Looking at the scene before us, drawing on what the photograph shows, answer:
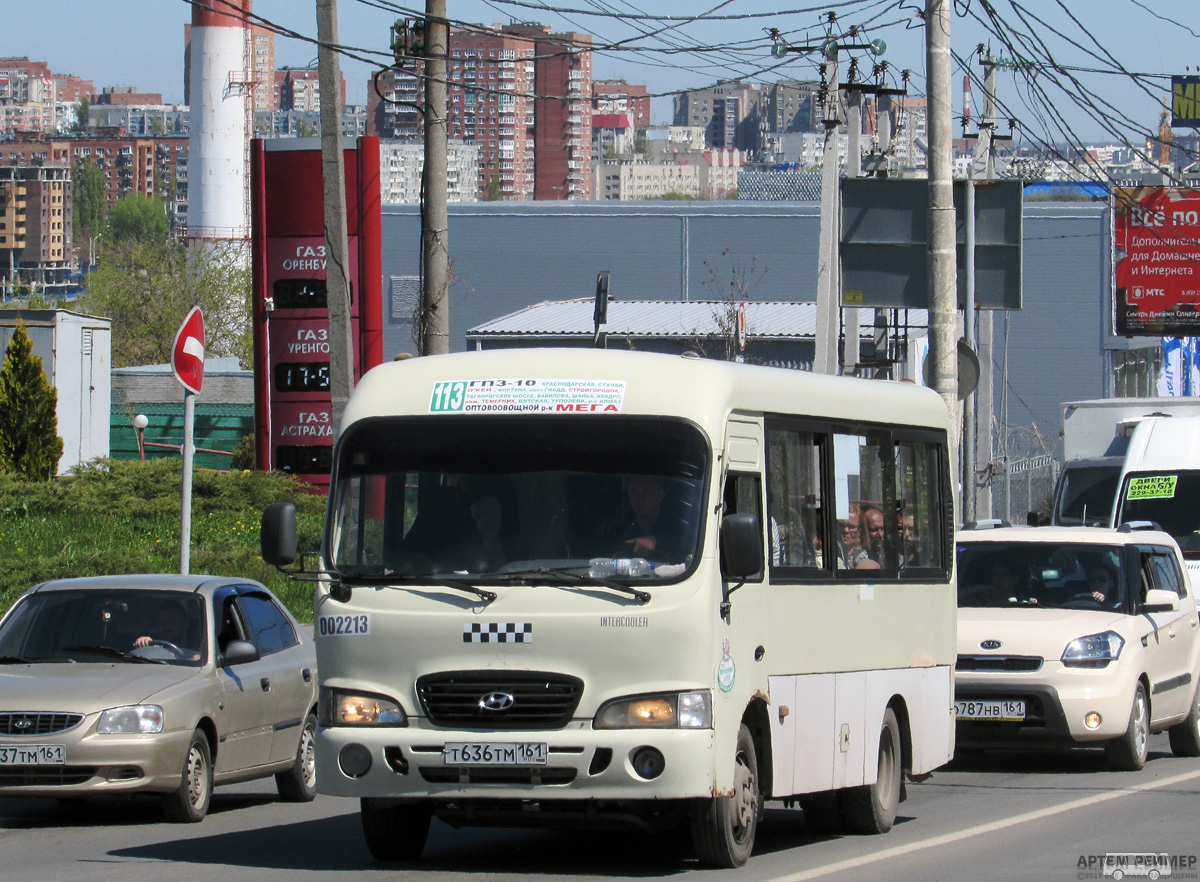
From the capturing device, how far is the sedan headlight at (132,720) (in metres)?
9.95

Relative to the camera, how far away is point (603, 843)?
30.8ft

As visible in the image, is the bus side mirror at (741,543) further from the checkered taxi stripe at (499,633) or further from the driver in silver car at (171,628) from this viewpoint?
the driver in silver car at (171,628)

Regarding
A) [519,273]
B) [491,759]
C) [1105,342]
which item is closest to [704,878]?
[491,759]

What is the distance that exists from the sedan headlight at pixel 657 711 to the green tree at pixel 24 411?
80.3 ft

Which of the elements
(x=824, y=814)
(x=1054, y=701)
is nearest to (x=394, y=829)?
(x=824, y=814)

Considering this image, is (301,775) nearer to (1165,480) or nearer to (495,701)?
(495,701)

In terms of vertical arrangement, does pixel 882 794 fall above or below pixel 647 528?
below

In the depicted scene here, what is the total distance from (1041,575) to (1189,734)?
2.05m

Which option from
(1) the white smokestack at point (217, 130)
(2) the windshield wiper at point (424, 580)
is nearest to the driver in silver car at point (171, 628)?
(2) the windshield wiper at point (424, 580)

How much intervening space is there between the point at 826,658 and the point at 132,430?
155 ft

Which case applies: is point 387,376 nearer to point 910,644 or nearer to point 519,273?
point 910,644

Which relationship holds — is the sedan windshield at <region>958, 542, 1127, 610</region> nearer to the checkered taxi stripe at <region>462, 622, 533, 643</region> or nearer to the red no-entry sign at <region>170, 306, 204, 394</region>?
the red no-entry sign at <region>170, 306, 204, 394</region>

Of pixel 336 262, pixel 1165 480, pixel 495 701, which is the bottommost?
pixel 495 701

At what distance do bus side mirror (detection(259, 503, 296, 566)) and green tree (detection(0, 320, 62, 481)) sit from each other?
23.4 meters
